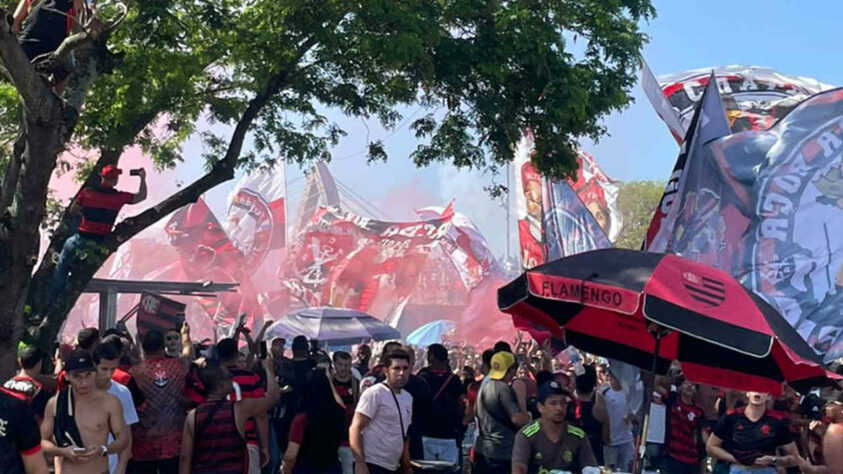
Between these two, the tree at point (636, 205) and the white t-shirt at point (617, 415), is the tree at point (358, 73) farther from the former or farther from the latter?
the tree at point (636, 205)

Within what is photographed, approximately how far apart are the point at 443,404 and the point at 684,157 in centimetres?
828

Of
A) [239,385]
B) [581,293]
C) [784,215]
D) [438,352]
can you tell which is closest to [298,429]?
[239,385]

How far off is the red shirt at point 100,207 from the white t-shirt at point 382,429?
4477mm

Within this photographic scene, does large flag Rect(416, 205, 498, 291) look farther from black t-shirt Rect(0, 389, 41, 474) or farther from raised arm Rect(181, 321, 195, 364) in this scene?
black t-shirt Rect(0, 389, 41, 474)

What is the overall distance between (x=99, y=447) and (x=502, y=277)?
55.4 m

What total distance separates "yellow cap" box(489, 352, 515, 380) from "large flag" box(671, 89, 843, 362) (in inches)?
276

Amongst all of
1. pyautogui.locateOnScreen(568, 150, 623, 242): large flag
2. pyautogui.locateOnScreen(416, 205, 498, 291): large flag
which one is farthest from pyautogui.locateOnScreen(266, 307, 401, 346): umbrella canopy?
pyautogui.locateOnScreen(416, 205, 498, 291): large flag

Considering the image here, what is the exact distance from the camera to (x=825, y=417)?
8984 mm

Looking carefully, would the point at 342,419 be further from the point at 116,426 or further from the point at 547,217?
the point at 547,217

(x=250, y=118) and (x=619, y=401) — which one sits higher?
(x=250, y=118)

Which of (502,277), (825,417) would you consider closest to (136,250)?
(502,277)

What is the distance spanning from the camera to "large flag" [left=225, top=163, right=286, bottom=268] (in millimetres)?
71062

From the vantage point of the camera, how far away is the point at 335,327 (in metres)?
21.5

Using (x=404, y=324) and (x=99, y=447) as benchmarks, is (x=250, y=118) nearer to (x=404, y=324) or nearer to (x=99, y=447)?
(x=99, y=447)
